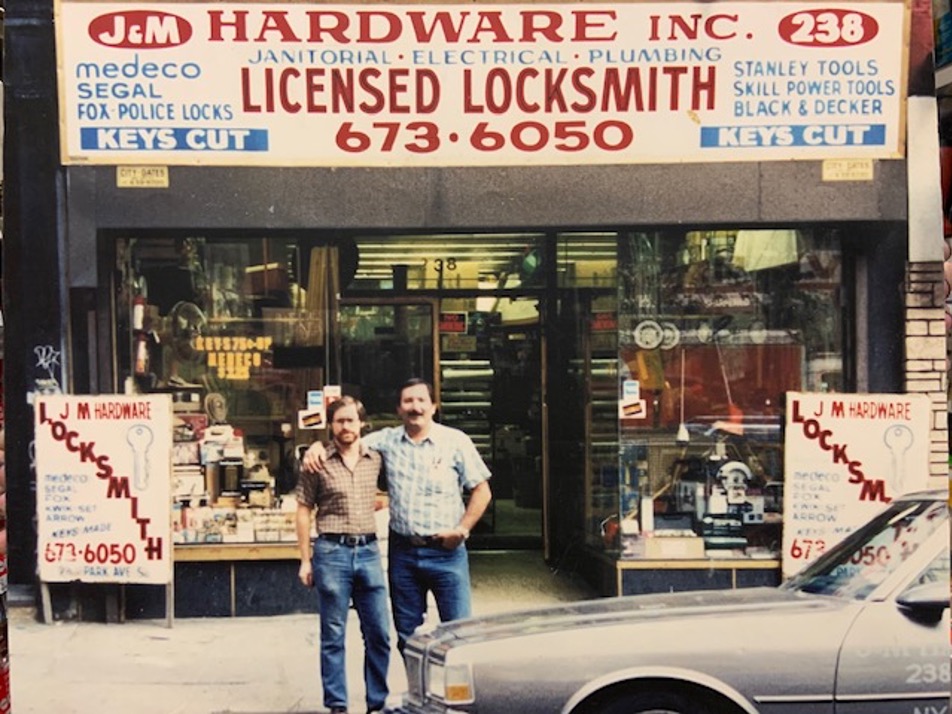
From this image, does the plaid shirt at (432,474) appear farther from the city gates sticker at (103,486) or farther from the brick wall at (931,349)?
the brick wall at (931,349)

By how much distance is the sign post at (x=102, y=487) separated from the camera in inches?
108

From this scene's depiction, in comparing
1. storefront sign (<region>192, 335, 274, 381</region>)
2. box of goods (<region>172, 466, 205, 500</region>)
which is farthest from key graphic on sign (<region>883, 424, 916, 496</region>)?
box of goods (<region>172, 466, 205, 500</region>)

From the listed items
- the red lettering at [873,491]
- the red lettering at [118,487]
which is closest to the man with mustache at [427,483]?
the red lettering at [118,487]

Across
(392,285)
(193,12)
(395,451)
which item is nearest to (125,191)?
(193,12)

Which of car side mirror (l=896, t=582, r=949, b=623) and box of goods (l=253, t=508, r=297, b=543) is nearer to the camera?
car side mirror (l=896, t=582, r=949, b=623)

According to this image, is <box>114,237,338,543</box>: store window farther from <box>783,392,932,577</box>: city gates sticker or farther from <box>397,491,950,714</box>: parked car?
<box>783,392,932,577</box>: city gates sticker

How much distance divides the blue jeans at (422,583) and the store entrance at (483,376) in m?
0.07

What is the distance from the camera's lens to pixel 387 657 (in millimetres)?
2812

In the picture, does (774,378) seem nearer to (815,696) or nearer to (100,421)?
(815,696)

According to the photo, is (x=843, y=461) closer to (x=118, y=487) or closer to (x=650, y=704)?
(x=650, y=704)

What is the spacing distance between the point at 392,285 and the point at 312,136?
38 cm

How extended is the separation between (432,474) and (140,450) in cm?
67

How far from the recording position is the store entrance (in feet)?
9.09

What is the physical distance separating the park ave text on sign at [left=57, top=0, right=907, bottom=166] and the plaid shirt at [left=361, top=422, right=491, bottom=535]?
63 centimetres
